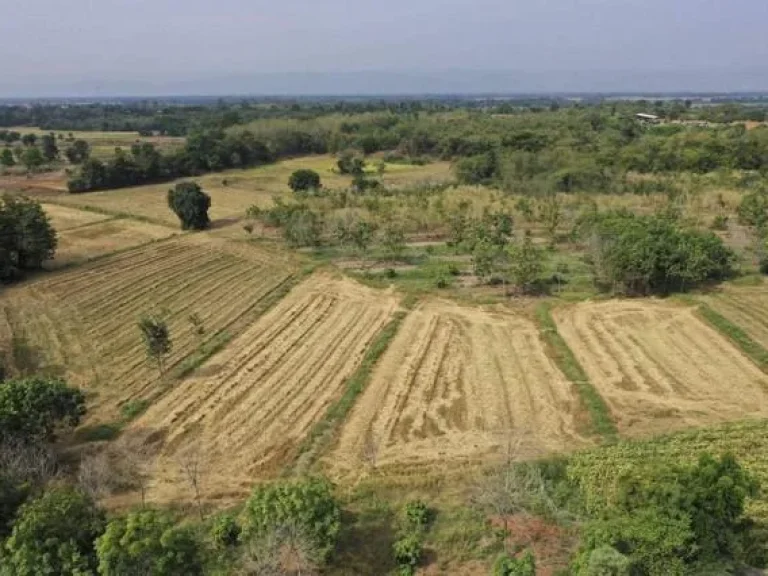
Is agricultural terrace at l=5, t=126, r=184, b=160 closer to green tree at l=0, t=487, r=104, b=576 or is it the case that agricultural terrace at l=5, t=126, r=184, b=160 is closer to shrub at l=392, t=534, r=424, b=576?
green tree at l=0, t=487, r=104, b=576

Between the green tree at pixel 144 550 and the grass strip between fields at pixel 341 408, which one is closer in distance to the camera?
the green tree at pixel 144 550

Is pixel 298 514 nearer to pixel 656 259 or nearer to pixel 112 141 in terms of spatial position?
pixel 656 259

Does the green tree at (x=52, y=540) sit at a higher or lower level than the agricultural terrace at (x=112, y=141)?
lower

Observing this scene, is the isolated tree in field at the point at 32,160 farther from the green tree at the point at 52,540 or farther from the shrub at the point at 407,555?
the shrub at the point at 407,555

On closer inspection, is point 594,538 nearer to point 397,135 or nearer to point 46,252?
point 46,252

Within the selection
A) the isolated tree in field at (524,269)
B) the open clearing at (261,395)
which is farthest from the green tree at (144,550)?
the isolated tree in field at (524,269)

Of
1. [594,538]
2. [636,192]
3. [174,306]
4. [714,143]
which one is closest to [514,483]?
[594,538]

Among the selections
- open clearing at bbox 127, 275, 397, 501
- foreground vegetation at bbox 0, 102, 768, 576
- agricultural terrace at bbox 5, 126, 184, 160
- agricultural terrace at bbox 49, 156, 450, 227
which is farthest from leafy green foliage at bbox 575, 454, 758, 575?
agricultural terrace at bbox 5, 126, 184, 160
